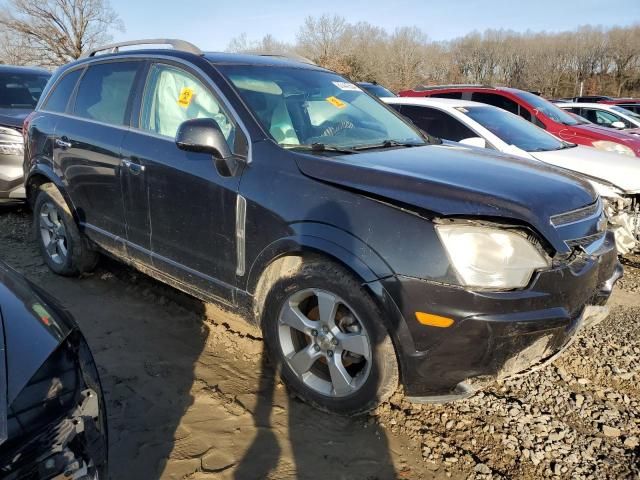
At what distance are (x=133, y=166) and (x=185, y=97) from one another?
1.88 feet

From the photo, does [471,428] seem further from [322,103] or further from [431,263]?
[322,103]

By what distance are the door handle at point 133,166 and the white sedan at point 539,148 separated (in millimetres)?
2783

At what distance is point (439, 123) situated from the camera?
6.15 meters

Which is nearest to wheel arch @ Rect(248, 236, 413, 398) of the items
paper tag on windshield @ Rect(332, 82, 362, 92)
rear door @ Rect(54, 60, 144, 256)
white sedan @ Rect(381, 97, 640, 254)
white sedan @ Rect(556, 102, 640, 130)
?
rear door @ Rect(54, 60, 144, 256)

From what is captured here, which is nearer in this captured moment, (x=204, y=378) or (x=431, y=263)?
(x=431, y=263)

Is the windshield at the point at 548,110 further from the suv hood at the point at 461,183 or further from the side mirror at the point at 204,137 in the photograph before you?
the side mirror at the point at 204,137

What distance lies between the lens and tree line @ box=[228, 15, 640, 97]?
41844 mm

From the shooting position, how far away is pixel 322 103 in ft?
11.3

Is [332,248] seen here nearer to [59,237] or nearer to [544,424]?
[544,424]

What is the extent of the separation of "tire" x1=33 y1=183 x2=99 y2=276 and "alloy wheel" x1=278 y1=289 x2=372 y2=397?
2.29 m

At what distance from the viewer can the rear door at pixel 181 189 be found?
296cm

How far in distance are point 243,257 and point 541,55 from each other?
49.1 m

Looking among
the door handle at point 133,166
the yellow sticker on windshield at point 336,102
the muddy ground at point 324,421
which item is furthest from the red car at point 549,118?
the door handle at point 133,166

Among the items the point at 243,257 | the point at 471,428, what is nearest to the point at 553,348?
the point at 471,428
